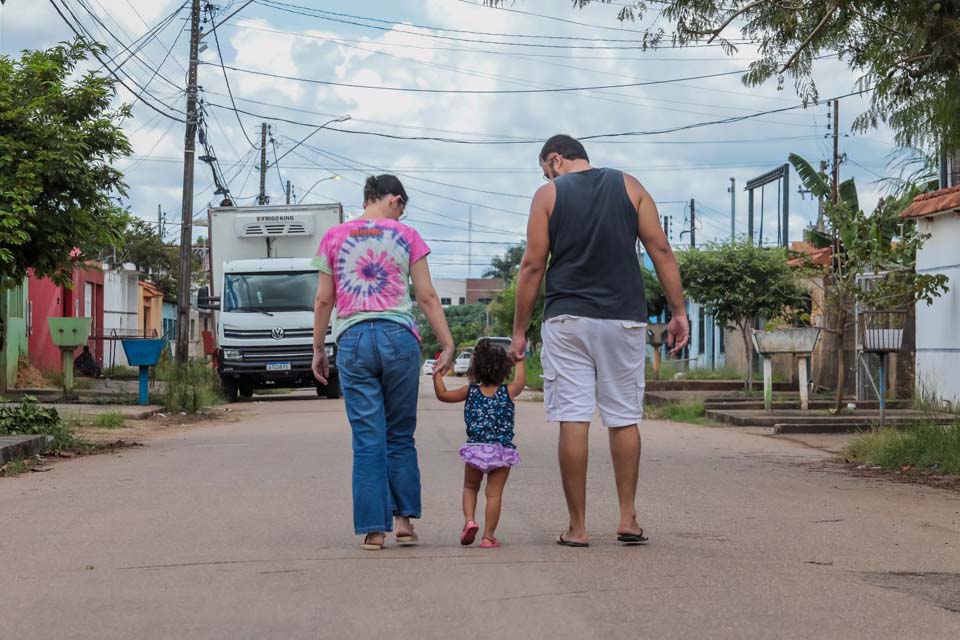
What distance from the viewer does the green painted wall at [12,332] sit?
26547mm

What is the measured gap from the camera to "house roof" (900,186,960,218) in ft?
59.7

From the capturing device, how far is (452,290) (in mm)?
146250

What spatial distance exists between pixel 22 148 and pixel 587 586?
10.4 m

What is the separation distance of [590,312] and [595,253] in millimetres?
299

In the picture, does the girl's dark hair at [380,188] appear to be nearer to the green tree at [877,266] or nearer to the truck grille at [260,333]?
the green tree at [877,266]

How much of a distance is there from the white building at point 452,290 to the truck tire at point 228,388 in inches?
4607

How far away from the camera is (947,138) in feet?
32.4

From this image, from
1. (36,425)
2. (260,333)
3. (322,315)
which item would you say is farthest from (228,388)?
(322,315)

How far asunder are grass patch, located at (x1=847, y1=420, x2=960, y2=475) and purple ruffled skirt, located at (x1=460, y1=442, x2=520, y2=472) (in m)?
5.56

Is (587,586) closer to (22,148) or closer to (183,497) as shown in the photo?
(183,497)

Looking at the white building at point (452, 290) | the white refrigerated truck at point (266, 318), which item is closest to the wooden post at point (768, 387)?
the white refrigerated truck at point (266, 318)

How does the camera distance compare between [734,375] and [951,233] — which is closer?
[951,233]

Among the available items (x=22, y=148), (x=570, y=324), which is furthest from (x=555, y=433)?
(x=570, y=324)

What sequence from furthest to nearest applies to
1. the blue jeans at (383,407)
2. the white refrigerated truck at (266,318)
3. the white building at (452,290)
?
the white building at (452,290)
the white refrigerated truck at (266,318)
the blue jeans at (383,407)
